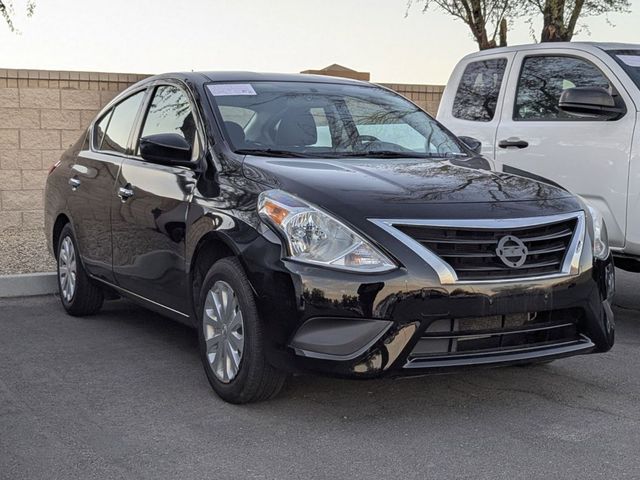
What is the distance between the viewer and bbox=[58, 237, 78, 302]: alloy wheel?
709 cm

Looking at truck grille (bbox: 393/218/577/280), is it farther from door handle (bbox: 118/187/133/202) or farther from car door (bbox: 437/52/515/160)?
car door (bbox: 437/52/515/160)

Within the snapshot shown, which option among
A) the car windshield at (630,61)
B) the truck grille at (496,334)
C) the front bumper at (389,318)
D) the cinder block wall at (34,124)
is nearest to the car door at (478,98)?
the car windshield at (630,61)

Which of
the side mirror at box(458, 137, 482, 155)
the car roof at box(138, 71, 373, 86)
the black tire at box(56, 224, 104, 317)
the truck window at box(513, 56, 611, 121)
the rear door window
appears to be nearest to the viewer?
the car roof at box(138, 71, 373, 86)

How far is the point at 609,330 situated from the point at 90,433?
2547 mm

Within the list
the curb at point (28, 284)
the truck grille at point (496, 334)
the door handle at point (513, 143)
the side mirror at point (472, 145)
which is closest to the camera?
the truck grille at point (496, 334)

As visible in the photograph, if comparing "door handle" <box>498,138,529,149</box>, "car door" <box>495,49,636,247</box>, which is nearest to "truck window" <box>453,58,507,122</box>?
"car door" <box>495,49,636,247</box>

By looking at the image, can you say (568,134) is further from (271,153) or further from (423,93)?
(423,93)

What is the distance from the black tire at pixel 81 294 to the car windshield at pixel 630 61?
4003 mm

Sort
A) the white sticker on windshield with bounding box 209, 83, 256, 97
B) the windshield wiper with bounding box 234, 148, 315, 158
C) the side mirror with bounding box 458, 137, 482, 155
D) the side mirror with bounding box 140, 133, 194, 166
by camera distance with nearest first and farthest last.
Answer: the windshield wiper with bounding box 234, 148, 315, 158
the side mirror with bounding box 140, 133, 194, 166
the white sticker on windshield with bounding box 209, 83, 256, 97
the side mirror with bounding box 458, 137, 482, 155

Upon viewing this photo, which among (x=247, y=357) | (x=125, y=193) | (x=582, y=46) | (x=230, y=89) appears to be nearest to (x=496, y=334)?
(x=247, y=357)

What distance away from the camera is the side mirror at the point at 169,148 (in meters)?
5.43

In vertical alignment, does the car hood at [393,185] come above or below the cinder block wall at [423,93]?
above

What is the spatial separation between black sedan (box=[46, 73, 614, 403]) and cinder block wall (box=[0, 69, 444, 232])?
240 inches

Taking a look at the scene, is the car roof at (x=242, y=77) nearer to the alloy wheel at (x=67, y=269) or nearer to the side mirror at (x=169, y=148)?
the side mirror at (x=169, y=148)
